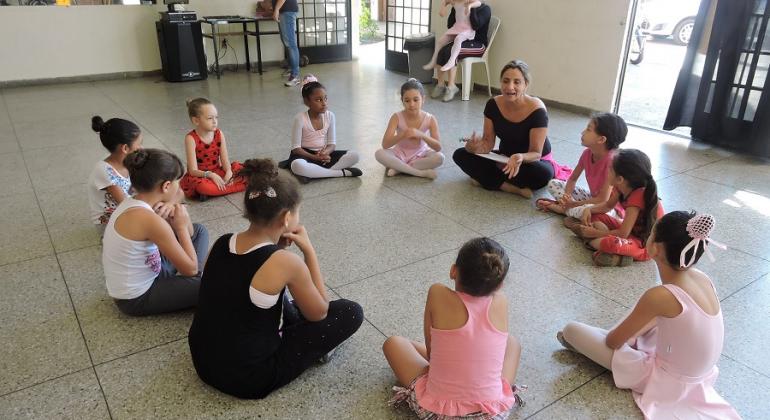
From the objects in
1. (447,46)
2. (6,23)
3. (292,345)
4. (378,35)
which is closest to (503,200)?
(292,345)

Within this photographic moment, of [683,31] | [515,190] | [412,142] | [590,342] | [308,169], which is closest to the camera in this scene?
[590,342]

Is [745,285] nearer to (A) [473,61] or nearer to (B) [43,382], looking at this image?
(B) [43,382]

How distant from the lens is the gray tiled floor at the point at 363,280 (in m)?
1.83

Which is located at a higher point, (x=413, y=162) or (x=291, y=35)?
(x=291, y=35)

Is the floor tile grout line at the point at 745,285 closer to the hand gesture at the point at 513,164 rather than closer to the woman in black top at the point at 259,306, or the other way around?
the hand gesture at the point at 513,164

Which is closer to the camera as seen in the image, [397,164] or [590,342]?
[590,342]

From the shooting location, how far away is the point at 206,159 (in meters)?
3.49

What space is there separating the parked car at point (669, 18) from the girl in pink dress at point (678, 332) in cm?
921

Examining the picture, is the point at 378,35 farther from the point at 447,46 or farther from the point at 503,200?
the point at 503,200

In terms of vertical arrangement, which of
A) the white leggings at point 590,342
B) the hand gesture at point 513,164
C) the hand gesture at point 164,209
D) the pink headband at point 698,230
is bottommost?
the white leggings at point 590,342

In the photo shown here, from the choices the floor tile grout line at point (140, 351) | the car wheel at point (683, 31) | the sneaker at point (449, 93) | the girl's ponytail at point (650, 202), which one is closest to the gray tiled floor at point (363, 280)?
the floor tile grout line at point (140, 351)

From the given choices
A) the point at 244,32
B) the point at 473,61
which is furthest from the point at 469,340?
the point at 244,32

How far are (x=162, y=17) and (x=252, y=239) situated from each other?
6.61 m

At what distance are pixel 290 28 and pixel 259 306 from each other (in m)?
6.52
